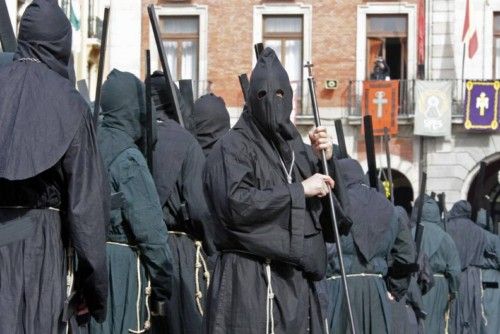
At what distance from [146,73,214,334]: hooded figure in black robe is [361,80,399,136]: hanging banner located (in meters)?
27.4

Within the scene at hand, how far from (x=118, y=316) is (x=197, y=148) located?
128 centimetres

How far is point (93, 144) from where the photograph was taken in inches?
274

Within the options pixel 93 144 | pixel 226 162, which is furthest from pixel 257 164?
pixel 93 144

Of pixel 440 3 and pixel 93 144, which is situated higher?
pixel 440 3

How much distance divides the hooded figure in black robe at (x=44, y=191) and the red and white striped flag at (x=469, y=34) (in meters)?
30.8

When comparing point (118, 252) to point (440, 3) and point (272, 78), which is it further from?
point (440, 3)

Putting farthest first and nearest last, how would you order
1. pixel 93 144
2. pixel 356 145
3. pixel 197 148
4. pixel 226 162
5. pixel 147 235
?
1. pixel 356 145
2. pixel 197 148
3. pixel 147 235
4. pixel 226 162
5. pixel 93 144

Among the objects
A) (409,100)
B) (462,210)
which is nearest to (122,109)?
(462,210)

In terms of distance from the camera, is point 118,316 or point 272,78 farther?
point 118,316

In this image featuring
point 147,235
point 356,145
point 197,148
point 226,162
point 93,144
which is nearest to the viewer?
point 93,144

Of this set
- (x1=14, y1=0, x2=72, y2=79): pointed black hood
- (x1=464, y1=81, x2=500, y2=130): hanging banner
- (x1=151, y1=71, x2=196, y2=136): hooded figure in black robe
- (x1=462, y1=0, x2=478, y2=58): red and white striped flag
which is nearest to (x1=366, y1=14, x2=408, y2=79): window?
(x1=462, y1=0, x2=478, y2=58): red and white striped flag

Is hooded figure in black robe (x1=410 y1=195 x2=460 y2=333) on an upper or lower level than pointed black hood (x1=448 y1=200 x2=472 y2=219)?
lower

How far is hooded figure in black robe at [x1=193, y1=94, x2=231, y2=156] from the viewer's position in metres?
11.1

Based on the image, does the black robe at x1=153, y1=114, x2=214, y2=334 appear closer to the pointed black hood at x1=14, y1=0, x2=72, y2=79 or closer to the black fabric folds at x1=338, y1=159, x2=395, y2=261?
the black fabric folds at x1=338, y1=159, x2=395, y2=261
